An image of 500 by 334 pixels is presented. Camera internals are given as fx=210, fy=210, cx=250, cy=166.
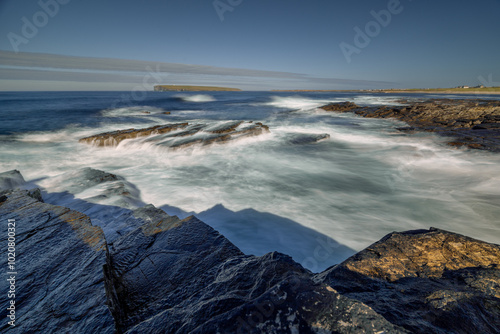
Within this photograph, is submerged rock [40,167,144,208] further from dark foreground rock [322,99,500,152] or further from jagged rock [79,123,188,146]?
dark foreground rock [322,99,500,152]

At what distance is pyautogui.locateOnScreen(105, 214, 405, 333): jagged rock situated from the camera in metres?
1.24

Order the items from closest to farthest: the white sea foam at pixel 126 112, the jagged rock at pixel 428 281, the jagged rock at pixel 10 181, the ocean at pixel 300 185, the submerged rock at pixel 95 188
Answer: the jagged rock at pixel 428 281
the ocean at pixel 300 185
the submerged rock at pixel 95 188
the jagged rock at pixel 10 181
the white sea foam at pixel 126 112

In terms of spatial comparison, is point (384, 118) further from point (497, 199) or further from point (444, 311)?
point (444, 311)

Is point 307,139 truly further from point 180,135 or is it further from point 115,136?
point 115,136

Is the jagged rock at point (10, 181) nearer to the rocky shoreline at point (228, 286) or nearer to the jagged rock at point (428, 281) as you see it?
the rocky shoreline at point (228, 286)

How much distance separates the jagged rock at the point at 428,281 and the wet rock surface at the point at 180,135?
34.5 feet

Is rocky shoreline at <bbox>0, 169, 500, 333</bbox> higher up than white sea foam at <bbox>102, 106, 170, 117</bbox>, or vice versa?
rocky shoreline at <bbox>0, 169, 500, 333</bbox>

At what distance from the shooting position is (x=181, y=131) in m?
14.0

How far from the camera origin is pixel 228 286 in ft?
5.91

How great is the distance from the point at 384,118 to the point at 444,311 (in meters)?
25.9

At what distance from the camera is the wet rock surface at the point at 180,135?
11906 millimetres

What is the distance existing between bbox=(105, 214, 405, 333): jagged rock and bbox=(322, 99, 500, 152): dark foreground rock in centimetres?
1419

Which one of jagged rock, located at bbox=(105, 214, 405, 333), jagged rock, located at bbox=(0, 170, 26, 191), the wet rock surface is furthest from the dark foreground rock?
jagged rock, located at bbox=(0, 170, 26, 191)

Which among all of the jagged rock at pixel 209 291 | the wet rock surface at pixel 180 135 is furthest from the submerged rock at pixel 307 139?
the jagged rock at pixel 209 291
